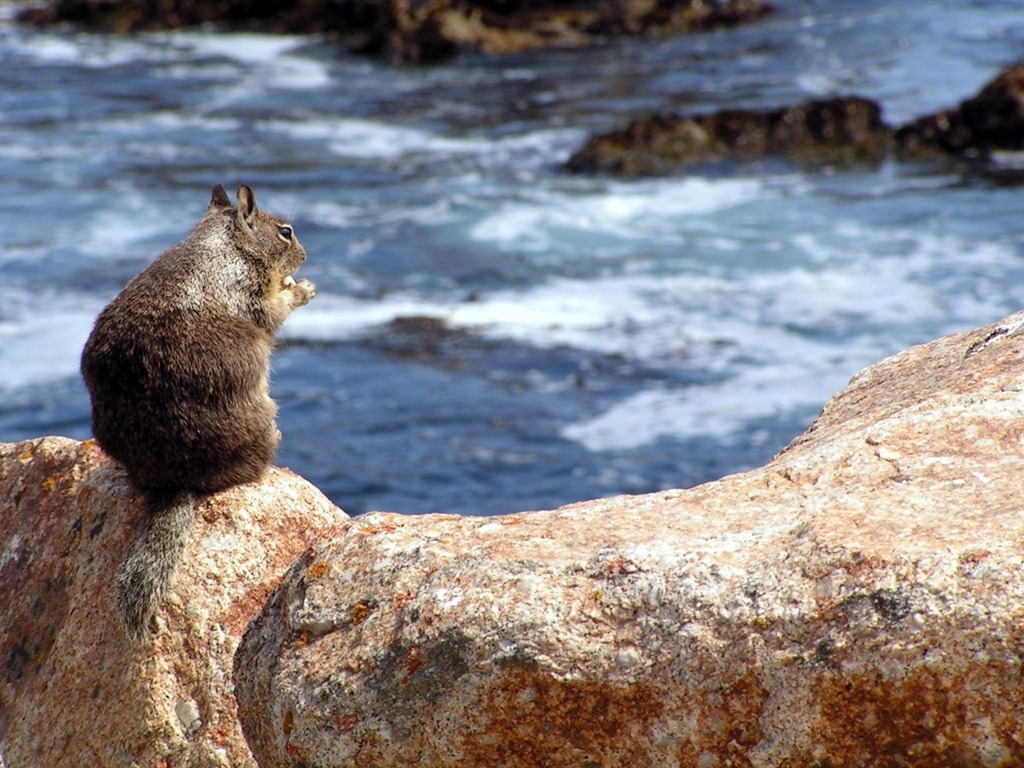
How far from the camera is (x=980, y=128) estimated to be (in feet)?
59.1

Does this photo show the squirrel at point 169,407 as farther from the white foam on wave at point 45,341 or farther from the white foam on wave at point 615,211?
the white foam on wave at point 615,211

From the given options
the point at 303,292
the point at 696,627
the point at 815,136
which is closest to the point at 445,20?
the point at 815,136

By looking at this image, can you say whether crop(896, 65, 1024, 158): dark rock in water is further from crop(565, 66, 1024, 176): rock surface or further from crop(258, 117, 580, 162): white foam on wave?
crop(258, 117, 580, 162): white foam on wave

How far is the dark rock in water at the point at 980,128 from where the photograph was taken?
17.9 m

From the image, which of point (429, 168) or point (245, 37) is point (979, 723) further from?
point (245, 37)

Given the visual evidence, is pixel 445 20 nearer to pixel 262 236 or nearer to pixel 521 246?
pixel 521 246

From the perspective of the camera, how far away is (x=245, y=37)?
28.6 meters

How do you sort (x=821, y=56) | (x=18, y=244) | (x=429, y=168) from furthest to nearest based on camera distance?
1. (x=821, y=56)
2. (x=429, y=168)
3. (x=18, y=244)

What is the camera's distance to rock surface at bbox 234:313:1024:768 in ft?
9.84

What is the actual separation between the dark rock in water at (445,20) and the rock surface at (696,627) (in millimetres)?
22916

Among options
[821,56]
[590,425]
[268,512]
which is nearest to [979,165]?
[821,56]

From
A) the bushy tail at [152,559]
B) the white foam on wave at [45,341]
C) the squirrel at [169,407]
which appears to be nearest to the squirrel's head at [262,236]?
the squirrel at [169,407]

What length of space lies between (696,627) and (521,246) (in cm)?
1211

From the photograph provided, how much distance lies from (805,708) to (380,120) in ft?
63.9
